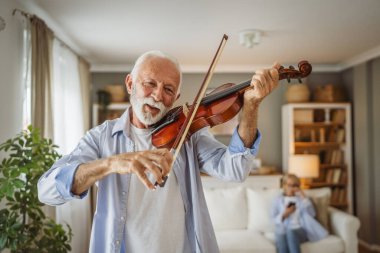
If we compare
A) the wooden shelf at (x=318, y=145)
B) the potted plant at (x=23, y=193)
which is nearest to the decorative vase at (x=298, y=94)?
the wooden shelf at (x=318, y=145)

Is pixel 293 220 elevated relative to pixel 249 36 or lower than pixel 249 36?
lower

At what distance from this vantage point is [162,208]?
1246mm

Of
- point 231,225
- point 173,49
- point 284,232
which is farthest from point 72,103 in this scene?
point 284,232

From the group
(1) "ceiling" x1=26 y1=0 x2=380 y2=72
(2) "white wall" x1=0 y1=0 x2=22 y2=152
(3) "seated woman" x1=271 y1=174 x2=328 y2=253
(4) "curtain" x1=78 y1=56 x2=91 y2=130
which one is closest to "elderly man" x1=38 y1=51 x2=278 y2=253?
(2) "white wall" x1=0 y1=0 x2=22 y2=152

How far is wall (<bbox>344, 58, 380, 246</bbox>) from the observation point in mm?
5141

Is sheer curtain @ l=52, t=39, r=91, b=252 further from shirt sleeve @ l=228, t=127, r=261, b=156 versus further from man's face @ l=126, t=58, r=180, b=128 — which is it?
shirt sleeve @ l=228, t=127, r=261, b=156

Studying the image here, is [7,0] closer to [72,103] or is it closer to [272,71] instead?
[72,103]

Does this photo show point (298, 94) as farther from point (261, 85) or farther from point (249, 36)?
point (261, 85)

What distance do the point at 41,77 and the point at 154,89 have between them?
2.17 meters

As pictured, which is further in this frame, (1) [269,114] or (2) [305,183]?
(1) [269,114]

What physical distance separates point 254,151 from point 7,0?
7.60ft

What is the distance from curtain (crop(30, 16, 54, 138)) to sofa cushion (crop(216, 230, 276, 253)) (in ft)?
6.22

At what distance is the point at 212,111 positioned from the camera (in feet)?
4.58

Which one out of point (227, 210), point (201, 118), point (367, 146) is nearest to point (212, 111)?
point (201, 118)
